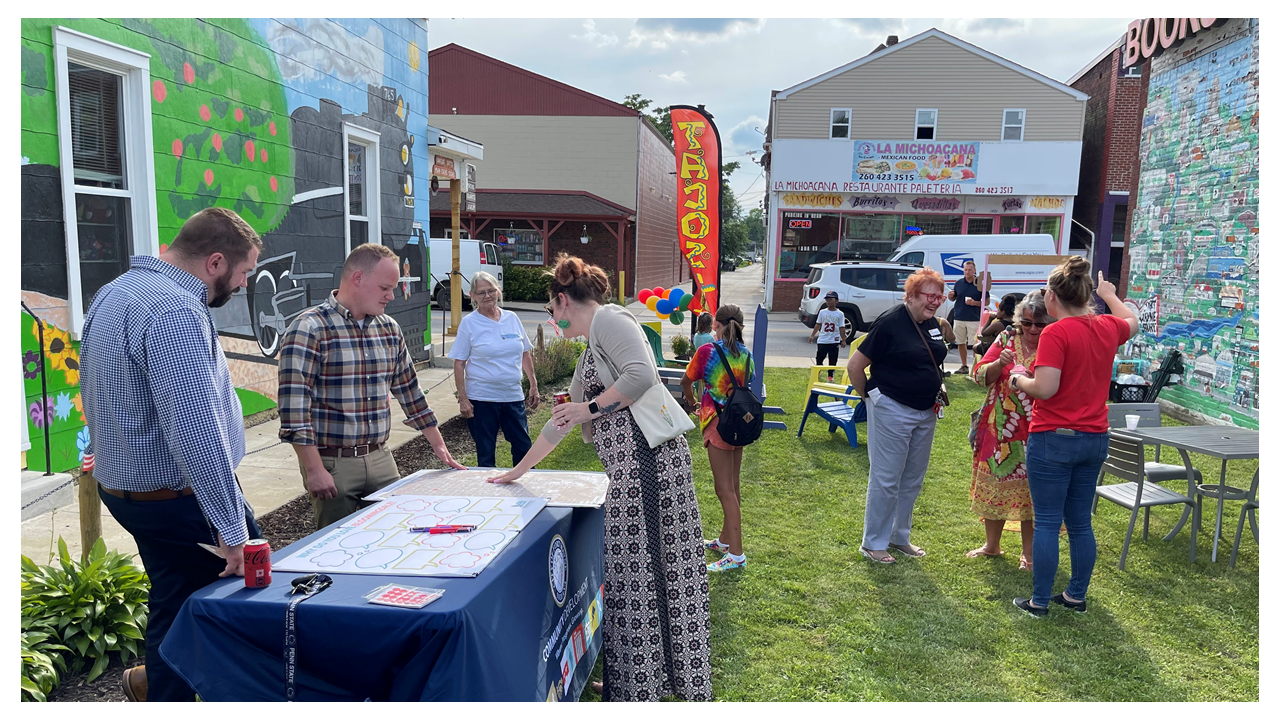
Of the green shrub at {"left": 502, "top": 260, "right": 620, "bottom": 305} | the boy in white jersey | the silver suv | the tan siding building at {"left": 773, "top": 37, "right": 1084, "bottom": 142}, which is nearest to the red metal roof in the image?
the green shrub at {"left": 502, "top": 260, "right": 620, "bottom": 305}

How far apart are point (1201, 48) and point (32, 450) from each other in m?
12.5

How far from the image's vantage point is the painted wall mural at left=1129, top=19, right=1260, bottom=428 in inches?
333

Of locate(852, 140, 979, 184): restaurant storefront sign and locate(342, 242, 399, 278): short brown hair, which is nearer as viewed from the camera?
locate(342, 242, 399, 278): short brown hair

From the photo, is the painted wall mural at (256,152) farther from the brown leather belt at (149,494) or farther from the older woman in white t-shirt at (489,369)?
the brown leather belt at (149,494)

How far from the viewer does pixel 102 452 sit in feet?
8.22

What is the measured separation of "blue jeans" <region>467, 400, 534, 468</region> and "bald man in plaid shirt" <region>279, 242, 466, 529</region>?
193 cm

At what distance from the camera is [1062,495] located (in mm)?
4055

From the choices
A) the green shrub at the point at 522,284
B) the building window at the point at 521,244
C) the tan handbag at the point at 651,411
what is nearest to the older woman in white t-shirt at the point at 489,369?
the tan handbag at the point at 651,411

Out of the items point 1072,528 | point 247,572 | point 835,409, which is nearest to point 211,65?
point 247,572

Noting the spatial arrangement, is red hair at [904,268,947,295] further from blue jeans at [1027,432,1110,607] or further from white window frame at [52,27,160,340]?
white window frame at [52,27,160,340]

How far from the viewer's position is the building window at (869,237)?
23750 mm

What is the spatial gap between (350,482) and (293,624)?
127 centimetres

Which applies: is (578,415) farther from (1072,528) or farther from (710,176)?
(710,176)

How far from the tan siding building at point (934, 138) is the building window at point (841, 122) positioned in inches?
1.2
